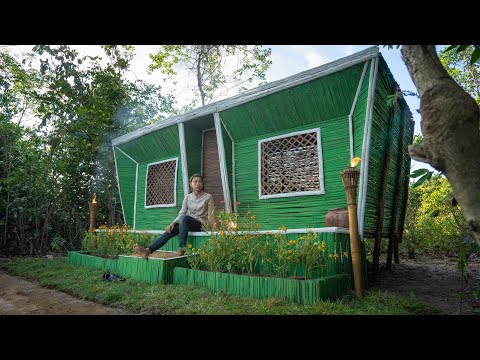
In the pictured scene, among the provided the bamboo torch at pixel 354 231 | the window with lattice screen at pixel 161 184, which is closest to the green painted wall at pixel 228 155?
the window with lattice screen at pixel 161 184

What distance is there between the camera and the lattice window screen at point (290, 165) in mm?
4602

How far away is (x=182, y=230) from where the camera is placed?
425cm

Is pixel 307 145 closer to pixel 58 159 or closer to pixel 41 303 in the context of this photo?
pixel 41 303

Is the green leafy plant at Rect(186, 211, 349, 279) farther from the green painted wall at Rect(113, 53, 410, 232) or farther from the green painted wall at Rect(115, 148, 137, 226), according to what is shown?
the green painted wall at Rect(115, 148, 137, 226)

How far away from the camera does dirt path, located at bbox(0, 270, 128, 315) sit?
273 cm

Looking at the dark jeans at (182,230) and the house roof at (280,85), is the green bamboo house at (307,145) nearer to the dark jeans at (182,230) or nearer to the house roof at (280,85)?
the house roof at (280,85)

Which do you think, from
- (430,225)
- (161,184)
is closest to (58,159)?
(161,184)

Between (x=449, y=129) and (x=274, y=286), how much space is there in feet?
7.00

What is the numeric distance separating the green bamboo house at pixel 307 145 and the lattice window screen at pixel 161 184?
0.91 feet
